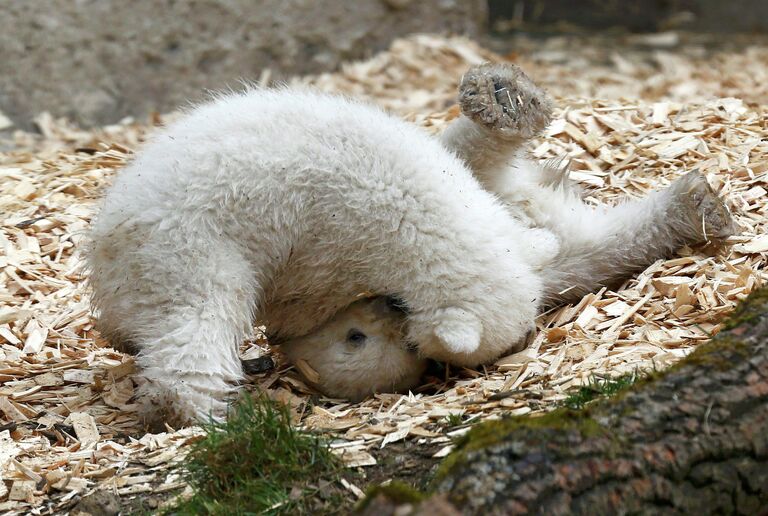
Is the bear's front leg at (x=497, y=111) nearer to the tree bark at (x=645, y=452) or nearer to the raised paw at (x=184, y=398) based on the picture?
the raised paw at (x=184, y=398)

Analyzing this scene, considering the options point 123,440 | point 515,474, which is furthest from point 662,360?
point 123,440

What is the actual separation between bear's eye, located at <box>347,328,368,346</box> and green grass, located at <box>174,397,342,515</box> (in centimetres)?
108

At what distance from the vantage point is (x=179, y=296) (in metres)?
4.33

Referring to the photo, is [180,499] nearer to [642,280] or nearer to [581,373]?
[581,373]

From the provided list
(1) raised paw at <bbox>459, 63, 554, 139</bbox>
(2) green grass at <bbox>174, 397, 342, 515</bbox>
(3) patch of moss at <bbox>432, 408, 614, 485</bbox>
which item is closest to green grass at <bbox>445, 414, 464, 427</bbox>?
(2) green grass at <bbox>174, 397, 342, 515</bbox>

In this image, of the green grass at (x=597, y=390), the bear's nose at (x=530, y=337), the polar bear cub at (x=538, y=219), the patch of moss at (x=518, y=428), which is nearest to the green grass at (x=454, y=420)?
the green grass at (x=597, y=390)

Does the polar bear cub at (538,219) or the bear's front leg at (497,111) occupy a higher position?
the bear's front leg at (497,111)

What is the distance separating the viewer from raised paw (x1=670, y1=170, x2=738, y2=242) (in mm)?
5125

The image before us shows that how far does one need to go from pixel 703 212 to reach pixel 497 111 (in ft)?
4.01

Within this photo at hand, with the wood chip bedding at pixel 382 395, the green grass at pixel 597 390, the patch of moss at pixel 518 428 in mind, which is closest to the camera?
the patch of moss at pixel 518 428

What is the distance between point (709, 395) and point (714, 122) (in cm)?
381

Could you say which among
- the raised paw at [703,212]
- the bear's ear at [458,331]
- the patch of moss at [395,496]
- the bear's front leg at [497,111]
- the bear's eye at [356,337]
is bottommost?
the bear's eye at [356,337]

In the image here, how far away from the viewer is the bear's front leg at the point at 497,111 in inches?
190

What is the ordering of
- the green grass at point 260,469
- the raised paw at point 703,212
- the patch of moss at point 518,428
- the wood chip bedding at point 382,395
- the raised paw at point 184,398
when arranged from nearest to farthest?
1. the patch of moss at point 518,428
2. the green grass at point 260,469
3. the wood chip bedding at point 382,395
4. the raised paw at point 184,398
5. the raised paw at point 703,212
